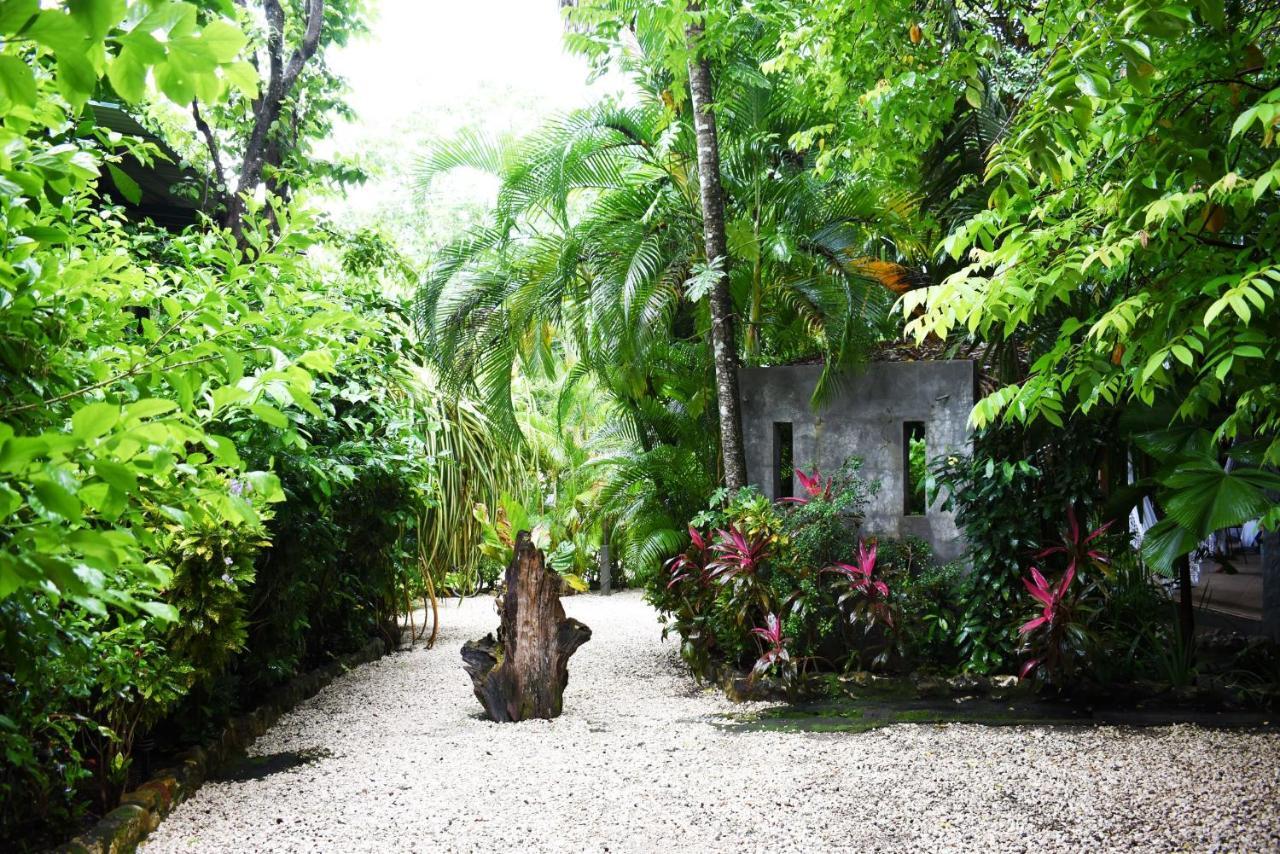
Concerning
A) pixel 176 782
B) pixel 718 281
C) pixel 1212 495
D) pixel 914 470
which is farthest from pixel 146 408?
pixel 914 470

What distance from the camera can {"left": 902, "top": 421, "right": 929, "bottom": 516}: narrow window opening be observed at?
6.10 meters

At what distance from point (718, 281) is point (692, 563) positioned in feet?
6.01

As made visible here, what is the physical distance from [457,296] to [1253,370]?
18.7 ft

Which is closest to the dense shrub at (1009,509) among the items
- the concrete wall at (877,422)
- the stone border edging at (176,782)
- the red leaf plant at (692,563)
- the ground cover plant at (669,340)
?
the ground cover plant at (669,340)

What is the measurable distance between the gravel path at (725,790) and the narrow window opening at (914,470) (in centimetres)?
177

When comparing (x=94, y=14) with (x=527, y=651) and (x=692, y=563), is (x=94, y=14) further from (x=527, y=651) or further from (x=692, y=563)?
(x=692, y=563)

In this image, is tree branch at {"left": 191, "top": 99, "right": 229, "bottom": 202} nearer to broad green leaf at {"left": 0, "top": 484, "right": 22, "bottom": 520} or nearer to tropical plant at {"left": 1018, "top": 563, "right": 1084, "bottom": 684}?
tropical plant at {"left": 1018, "top": 563, "right": 1084, "bottom": 684}

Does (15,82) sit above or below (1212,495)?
above

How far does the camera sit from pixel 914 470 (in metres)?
7.73

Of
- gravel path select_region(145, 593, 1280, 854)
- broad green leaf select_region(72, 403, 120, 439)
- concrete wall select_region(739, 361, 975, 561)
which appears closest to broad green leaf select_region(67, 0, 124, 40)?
broad green leaf select_region(72, 403, 120, 439)

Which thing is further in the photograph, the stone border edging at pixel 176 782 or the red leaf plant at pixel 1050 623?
the red leaf plant at pixel 1050 623

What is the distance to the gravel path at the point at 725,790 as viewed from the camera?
129 inches

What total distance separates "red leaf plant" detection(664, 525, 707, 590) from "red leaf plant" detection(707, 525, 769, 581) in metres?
0.28

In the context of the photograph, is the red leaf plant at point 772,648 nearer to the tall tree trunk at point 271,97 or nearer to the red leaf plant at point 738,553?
the red leaf plant at point 738,553
